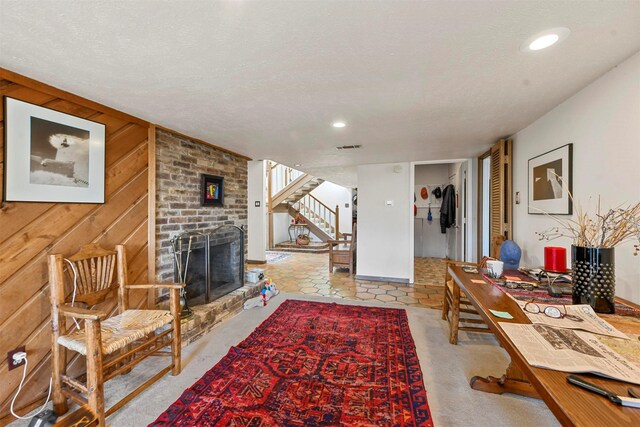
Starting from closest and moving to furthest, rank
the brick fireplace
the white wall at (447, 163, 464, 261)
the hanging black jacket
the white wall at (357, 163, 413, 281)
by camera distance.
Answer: the brick fireplace
the white wall at (357, 163, 413, 281)
the white wall at (447, 163, 464, 261)
the hanging black jacket

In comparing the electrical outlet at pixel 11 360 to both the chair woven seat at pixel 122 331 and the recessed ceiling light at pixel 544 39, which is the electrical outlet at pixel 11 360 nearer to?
the chair woven seat at pixel 122 331

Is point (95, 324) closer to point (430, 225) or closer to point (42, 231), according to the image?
point (42, 231)

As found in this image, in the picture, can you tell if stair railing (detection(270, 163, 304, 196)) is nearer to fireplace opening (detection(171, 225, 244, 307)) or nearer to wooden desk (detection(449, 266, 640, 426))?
fireplace opening (detection(171, 225, 244, 307))

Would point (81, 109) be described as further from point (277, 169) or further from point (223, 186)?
point (277, 169)

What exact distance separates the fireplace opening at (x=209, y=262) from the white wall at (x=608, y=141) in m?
3.36

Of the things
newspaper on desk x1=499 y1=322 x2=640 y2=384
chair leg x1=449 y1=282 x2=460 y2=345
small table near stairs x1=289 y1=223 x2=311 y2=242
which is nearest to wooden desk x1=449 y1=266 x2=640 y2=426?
newspaper on desk x1=499 y1=322 x2=640 y2=384

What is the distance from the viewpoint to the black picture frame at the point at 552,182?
6.51 ft

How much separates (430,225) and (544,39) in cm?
554

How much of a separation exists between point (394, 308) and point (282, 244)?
223 inches

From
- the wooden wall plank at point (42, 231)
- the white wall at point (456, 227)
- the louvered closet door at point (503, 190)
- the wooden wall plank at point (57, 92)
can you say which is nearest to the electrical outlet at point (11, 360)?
the wooden wall plank at point (42, 231)

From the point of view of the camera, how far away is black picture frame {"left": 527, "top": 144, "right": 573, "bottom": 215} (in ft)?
6.51

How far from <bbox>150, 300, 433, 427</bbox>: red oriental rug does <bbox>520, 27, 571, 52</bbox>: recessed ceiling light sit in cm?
209

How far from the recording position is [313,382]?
1.85 meters

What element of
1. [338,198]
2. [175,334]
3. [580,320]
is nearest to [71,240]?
[175,334]
